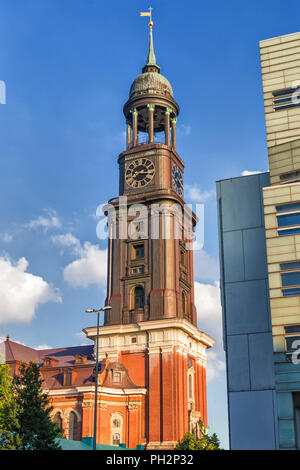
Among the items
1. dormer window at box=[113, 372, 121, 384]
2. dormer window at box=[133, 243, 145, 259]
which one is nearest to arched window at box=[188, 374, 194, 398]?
dormer window at box=[113, 372, 121, 384]

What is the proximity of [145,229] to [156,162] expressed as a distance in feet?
33.9

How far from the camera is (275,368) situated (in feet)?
115

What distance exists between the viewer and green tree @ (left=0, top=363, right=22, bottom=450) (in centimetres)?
4122

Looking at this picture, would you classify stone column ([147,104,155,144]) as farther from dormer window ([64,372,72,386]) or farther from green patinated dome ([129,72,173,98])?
dormer window ([64,372,72,386])

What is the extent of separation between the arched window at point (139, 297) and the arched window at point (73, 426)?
51.4 feet

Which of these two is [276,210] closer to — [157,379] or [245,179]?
[245,179]

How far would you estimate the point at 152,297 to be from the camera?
7606 centimetres

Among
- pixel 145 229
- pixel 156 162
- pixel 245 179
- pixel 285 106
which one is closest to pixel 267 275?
pixel 245 179

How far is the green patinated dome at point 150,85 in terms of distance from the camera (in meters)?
90.4

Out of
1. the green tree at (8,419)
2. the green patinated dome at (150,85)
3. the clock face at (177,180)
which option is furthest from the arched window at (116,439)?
the green patinated dome at (150,85)

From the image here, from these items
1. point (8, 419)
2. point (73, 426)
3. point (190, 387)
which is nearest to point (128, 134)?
point (190, 387)

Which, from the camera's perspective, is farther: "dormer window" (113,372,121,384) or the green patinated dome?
the green patinated dome

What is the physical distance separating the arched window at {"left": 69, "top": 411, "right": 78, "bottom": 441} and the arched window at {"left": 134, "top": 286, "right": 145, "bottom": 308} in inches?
617

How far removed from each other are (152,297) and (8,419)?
36.1 m
